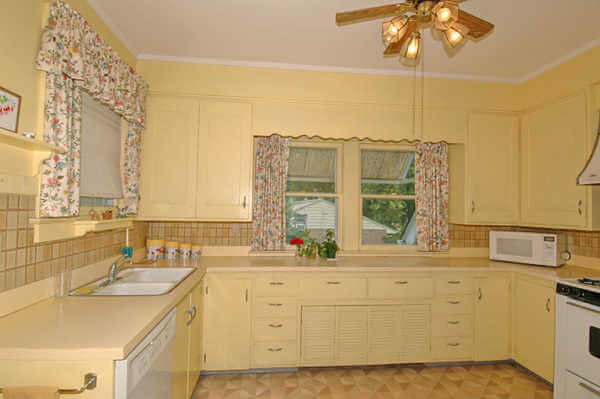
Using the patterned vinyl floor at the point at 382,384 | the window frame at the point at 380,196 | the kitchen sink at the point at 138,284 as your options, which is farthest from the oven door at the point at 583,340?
the kitchen sink at the point at 138,284

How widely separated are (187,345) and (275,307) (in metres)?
0.76

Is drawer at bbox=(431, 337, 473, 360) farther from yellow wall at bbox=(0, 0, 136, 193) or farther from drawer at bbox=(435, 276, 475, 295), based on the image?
yellow wall at bbox=(0, 0, 136, 193)

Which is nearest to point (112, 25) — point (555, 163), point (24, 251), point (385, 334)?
point (24, 251)

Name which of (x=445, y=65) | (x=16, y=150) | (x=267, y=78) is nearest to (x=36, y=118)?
(x=16, y=150)

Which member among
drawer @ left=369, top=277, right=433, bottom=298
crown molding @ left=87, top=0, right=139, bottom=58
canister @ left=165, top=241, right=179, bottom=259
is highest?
crown molding @ left=87, top=0, right=139, bottom=58

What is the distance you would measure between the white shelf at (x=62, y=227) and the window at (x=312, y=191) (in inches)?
66.7

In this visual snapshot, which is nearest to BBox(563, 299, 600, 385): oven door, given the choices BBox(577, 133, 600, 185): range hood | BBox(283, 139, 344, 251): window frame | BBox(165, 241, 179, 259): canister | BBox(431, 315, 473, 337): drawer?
BBox(431, 315, 473, 337): drawer

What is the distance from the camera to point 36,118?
152 cm

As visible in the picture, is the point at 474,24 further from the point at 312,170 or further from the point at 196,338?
the point at 196,338

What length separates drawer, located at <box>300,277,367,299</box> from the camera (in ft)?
8.53

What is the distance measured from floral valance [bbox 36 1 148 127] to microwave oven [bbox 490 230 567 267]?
338cm

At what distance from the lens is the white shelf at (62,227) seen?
1525 millimetres

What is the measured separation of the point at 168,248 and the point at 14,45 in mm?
1820

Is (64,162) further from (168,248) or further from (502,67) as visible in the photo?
(502,67)
